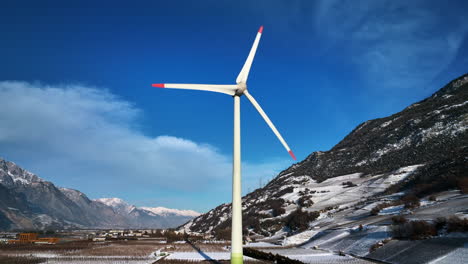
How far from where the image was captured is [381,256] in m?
49.0

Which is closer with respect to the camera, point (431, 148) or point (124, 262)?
point (124, 262)

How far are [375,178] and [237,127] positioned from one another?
11204 cm

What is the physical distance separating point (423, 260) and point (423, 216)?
766 inches

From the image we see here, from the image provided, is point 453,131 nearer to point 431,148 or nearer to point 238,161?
point 431,148

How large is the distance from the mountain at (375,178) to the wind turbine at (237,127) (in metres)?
54.5

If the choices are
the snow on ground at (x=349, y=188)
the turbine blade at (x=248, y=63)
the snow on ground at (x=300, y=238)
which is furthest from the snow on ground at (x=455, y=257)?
the snow on ground at (x=349, y=188)

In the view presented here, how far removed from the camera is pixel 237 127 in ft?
118

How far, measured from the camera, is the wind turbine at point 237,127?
31969mm

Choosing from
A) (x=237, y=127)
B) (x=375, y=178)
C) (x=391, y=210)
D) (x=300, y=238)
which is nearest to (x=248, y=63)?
(x=237, y=127)

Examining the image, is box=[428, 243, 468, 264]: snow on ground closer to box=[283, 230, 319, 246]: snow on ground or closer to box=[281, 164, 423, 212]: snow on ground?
box=[283, 230, 319, 246]: snow on ground

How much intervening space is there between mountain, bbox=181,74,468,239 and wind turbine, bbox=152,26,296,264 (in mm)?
54454

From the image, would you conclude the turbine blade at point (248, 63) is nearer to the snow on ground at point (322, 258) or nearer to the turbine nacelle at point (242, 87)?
the turbine nacelle at point (242, 87)

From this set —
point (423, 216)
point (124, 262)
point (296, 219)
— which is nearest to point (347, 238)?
point (423, 216)

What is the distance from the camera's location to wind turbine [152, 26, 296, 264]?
32.0 m
